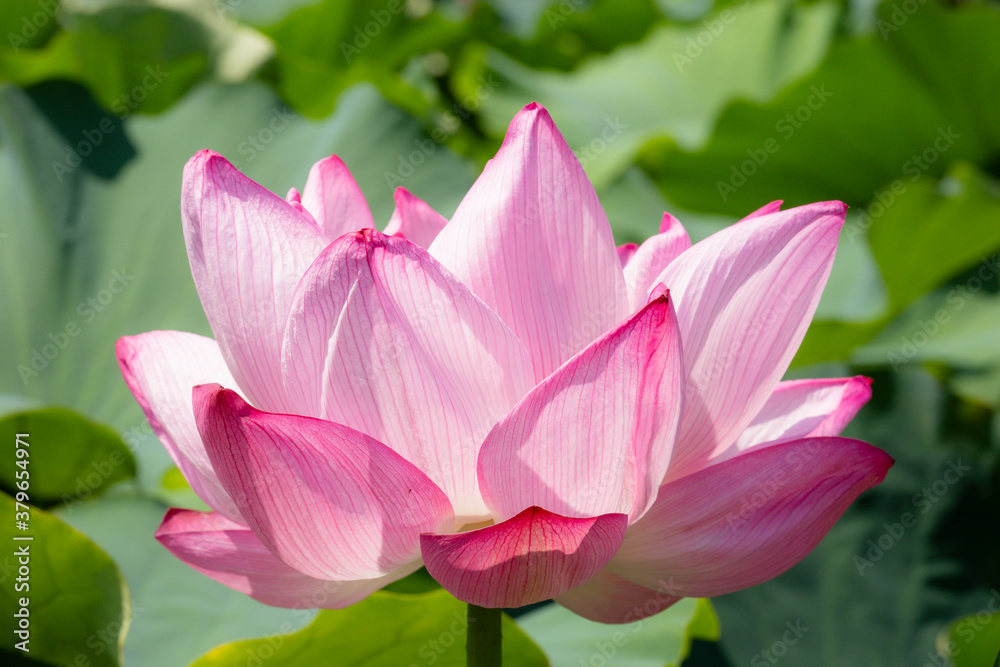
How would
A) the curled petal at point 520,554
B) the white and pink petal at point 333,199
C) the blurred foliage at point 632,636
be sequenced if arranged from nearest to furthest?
the curled petal at point 520,554
the white and pink petal at point 333,199
the blurred foliage at point 632,636

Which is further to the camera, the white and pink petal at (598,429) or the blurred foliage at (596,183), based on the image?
the blurred foliage at (596,183)

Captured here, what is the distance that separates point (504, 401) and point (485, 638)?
3.9 inches

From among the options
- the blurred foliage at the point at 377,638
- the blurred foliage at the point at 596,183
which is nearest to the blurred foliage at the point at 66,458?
the blurred foliage at the point at 596,183

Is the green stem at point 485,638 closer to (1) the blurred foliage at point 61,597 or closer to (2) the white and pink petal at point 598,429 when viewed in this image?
(2) the white and pink petal at point 598,429

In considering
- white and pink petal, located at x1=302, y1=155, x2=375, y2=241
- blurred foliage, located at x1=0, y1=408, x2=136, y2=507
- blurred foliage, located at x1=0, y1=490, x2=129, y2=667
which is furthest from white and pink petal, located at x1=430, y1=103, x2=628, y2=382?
blurred foliage, located at x1=0, y1=408, x2=136, y2=507

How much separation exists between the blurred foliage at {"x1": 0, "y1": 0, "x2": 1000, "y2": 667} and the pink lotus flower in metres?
0.15

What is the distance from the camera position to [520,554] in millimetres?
298

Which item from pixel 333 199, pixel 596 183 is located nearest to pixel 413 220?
pixel 333 199

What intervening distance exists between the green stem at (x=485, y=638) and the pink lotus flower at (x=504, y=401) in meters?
0.03

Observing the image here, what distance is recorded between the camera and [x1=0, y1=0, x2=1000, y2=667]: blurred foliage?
0.64 meters

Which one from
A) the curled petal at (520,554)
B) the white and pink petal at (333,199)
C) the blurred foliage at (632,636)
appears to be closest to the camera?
the curled petal at (520,554)

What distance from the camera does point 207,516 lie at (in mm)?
404

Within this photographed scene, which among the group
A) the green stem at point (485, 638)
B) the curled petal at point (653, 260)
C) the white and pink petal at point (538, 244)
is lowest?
the green stem at point (485, 638)

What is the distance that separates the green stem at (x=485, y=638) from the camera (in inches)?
13.3
